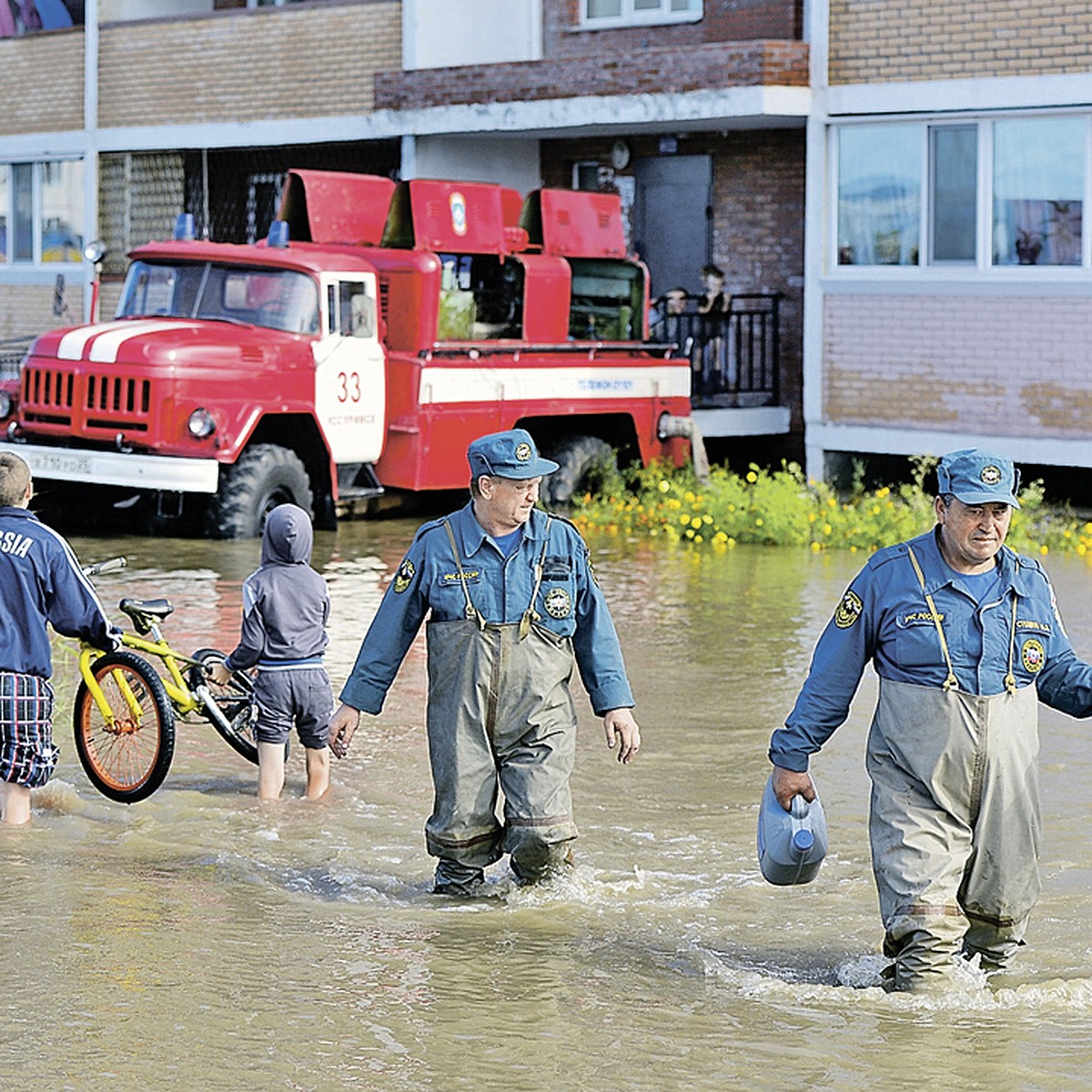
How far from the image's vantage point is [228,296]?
54.2 feet

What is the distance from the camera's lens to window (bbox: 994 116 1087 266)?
1789cm

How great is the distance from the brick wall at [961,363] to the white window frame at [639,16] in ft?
14.0

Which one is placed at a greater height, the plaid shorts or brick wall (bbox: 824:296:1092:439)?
brick wall (bbox: 824:296:1092:439)

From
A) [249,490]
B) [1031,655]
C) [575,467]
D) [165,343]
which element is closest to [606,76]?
[575,467]

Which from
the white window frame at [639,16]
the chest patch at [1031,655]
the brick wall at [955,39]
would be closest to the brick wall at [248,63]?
the white window frame at [639,16]

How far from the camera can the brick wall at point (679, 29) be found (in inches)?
828

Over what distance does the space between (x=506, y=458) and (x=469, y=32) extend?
17430 millimetres

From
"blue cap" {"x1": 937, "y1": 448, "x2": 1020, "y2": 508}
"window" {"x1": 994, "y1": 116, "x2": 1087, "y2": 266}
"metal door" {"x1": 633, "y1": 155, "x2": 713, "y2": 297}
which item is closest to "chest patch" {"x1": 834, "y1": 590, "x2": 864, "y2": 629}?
"blue cap" {"x1": 937, "y1": 448, "x2": 1020, "y2": 508}

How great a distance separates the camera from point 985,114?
18266 millimetres

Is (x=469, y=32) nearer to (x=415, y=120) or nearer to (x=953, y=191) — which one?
(x=415, y=120)

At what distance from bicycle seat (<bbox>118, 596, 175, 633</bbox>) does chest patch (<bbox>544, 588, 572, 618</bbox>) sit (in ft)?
7.00

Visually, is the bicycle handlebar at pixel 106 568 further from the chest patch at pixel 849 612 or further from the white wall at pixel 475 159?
the white wall at pixel 475 159

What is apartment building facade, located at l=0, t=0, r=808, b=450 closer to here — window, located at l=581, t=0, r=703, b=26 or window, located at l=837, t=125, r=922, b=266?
window, located at l=581, t=0, r=703, b=26

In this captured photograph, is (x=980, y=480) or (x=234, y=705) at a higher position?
(x=980, y=480)
